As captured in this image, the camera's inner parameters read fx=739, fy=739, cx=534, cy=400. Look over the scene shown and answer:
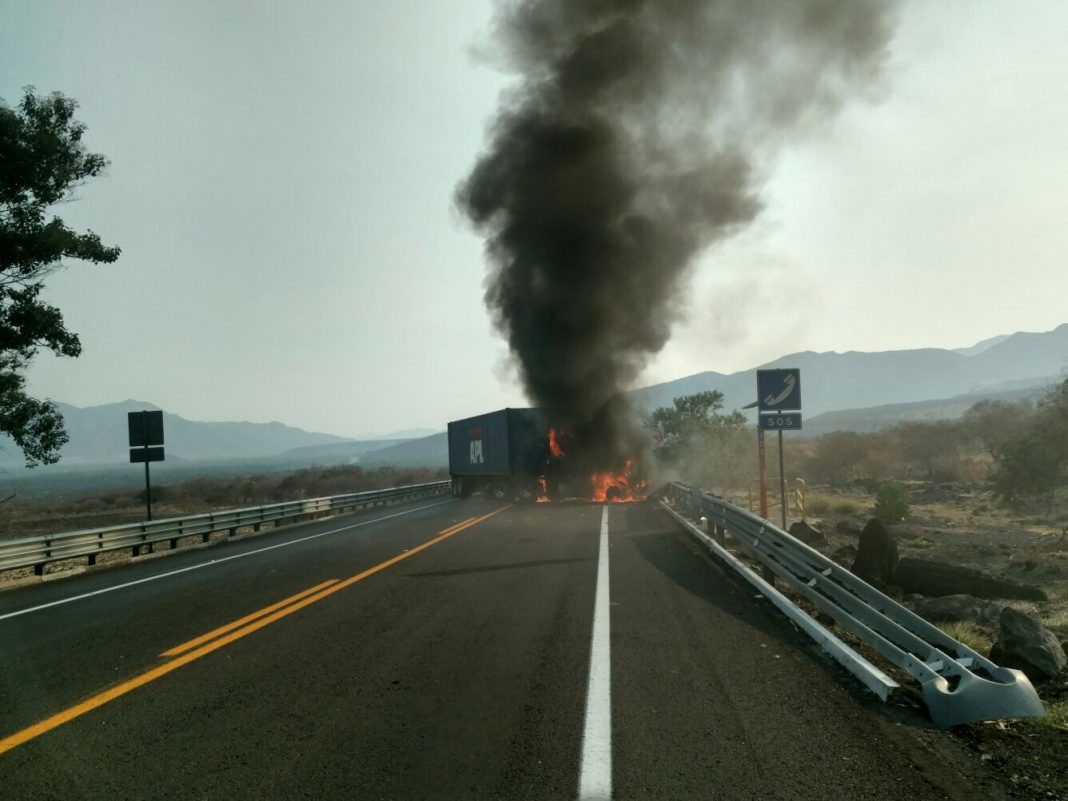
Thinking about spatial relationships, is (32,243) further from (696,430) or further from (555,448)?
(696,430)

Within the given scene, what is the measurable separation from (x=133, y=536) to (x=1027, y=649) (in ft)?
48.5

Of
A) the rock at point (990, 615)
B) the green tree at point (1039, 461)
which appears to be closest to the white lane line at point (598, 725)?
the rock at point (990, 615)

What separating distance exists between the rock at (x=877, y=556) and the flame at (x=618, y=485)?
16599 millimetres

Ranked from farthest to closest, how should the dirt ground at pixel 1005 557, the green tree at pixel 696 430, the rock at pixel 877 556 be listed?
the green tree at pixel 696 430, the rock at pixel 877 556, the dirt ground at pixel 1005 557

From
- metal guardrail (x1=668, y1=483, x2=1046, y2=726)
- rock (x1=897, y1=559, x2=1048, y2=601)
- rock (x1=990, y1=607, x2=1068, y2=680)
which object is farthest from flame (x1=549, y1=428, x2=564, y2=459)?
rock (x1=990, y1=607, x2=1068, y2=680)

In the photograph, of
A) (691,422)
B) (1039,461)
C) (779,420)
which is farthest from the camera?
(691,422)

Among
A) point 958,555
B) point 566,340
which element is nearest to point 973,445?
point 566,340

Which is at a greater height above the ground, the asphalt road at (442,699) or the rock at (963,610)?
the asphalt road at (442,699)

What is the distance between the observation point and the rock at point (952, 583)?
960 centimetres

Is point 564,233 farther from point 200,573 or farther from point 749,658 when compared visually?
point 749,658

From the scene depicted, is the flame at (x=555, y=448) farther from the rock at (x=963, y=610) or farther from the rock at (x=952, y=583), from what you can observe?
the rock at (x=963, y=610)

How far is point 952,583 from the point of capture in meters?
9.84

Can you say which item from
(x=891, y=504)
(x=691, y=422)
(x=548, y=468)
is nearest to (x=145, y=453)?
(x=548, y=468)

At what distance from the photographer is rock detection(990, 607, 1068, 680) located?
5629 millimetres
